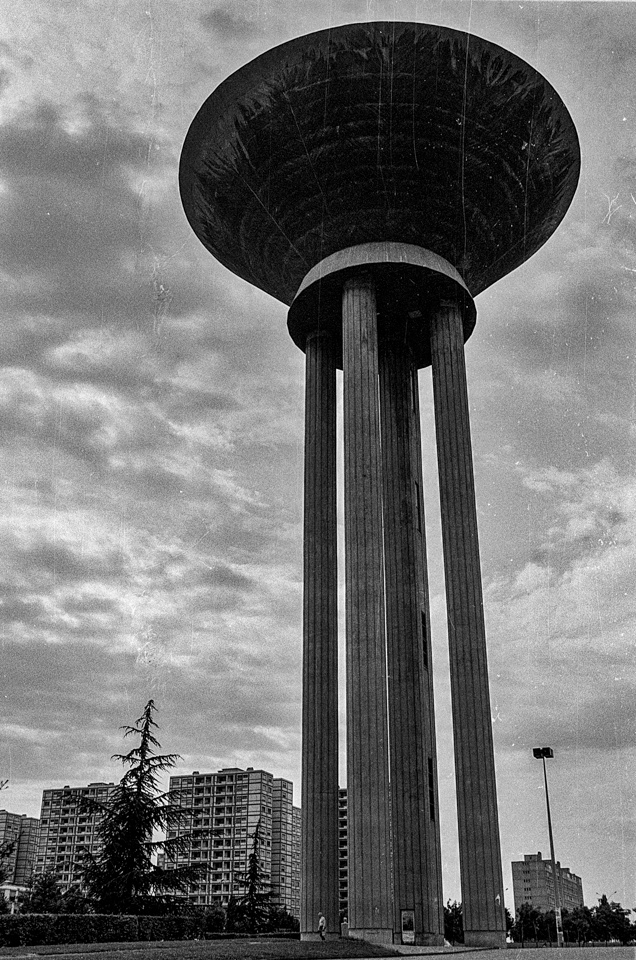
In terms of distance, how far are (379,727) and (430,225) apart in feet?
52.5

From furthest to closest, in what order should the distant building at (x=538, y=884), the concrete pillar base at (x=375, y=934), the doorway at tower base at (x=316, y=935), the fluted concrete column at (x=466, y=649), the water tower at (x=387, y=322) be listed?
the distant building at (x=538, y=884) < the water tower at (x=387, y=322) < the doorway at tower base at (x=316, y=935) < the fluted concrete column at (x=466, y=649) < the concrete pillar base at (x=375, y=934)

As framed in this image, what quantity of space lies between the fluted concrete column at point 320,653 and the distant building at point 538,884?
380 ft

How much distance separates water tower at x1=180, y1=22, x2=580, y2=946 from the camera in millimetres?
24938

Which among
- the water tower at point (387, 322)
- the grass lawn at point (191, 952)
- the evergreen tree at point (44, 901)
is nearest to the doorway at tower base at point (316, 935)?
the water tower at point (387, 322)

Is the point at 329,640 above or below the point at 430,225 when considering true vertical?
below

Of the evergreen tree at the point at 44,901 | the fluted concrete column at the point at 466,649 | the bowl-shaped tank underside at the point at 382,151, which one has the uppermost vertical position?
the bowl-shaped tank underside at the point at 382,151

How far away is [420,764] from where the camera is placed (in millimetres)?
28125

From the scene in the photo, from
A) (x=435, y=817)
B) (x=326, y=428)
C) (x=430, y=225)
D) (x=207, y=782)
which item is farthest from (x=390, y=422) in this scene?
(x=207, y=782)

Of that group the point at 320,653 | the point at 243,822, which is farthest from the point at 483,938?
the point at 243,822

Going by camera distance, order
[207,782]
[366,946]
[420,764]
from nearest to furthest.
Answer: [366,946] → [420,764] → [207,782]

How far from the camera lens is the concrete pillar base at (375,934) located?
22438 mm

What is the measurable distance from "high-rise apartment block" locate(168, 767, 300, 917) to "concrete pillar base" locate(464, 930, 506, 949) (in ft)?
308

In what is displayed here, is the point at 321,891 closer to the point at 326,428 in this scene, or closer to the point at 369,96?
the point at 326,428

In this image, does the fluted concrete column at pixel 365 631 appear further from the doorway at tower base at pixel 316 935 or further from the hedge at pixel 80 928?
the hedge at pixel 80 928
